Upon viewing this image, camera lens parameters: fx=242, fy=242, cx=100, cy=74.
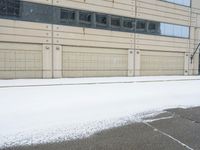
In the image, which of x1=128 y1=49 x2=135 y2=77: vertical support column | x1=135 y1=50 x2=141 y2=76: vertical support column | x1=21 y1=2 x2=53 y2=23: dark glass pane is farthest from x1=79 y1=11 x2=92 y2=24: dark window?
x1=135 y1=50 x2=141 y2=76: vertical support column

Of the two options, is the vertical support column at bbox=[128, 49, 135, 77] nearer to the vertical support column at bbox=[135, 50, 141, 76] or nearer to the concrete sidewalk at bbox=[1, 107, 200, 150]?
the vertical support column at bbox=[135, 50, 141, 76]

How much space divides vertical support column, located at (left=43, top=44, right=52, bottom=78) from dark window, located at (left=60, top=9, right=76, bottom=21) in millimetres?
3054

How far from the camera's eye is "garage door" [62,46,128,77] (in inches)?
889

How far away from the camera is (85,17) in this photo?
23344mm

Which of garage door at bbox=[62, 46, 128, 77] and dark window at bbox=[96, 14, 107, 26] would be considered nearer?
garage door at bbox=[62, 46, 128, 77]

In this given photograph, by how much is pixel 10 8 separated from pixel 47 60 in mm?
5185

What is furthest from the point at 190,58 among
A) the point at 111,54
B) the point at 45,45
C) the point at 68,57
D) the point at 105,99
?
the point at 105,99

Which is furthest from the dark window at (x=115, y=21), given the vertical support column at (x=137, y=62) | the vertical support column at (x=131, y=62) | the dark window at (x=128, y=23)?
the vertical support column at (x=137, y=62)

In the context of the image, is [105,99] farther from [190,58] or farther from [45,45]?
[190,58]

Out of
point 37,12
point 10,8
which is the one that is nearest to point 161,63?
point 37,12

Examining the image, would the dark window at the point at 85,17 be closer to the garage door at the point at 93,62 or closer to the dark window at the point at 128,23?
the garage door at the point at 93,62

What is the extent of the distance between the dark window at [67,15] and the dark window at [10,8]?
396 centimetres

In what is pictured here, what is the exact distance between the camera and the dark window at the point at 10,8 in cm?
1927

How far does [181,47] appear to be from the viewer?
31.3 metres
